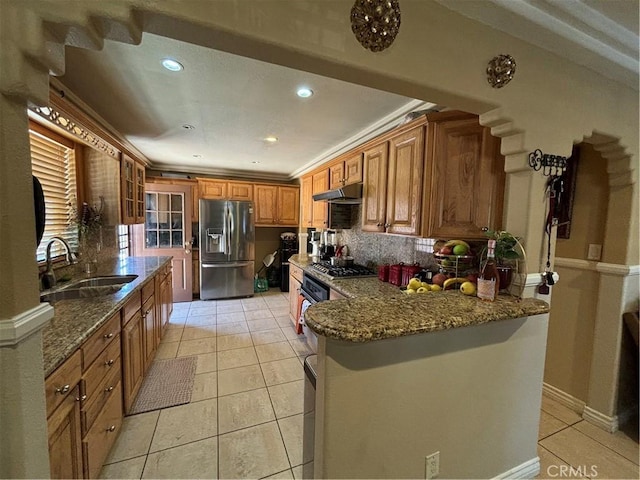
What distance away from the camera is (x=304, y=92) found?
1.94m

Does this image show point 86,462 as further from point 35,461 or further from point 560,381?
point 560,381

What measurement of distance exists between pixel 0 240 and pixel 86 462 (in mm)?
1273

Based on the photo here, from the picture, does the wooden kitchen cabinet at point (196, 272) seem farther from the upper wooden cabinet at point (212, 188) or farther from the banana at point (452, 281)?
the banana at point (452, 281)

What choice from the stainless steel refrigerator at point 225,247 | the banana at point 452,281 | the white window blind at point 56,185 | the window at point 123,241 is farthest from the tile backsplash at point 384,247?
the window at point 123,241

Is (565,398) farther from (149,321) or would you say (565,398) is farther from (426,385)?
(149,321)

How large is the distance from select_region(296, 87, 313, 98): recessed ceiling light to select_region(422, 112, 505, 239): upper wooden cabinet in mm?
883

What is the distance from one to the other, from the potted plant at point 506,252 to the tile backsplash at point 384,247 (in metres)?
0.79

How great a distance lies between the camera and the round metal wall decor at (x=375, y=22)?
0.97 metres

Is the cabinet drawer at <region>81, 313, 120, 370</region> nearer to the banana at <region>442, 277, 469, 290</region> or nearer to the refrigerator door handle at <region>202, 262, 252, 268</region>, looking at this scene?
the banana at <region>442, 277, 469, 290</region>

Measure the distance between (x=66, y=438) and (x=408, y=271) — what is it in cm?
224

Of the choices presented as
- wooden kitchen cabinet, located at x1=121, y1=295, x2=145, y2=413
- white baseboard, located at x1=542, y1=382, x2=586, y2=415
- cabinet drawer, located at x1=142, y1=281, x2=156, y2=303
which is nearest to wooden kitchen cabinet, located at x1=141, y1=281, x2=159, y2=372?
cabinet drawer, located at x1=142, y1=281, x2=156, y2=303

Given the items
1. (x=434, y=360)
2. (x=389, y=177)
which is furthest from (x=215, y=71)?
(x=434, y=360)

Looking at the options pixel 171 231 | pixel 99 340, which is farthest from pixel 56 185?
pixel 171 231

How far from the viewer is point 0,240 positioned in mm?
661
